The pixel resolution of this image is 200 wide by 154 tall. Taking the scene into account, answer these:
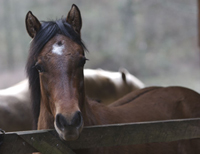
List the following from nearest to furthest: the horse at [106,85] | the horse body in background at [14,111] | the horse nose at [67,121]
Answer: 1. the horse nose at [67,121]
2. the horse body in background at [14,111]
3. the horse at [106,85]

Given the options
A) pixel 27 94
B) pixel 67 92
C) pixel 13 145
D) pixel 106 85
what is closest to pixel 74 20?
pixel 67 92

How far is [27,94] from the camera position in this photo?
467 centimetres

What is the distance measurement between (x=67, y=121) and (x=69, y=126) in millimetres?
35

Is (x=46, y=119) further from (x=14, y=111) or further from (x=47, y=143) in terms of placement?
(x=14, y=111)

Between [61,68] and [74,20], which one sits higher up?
[74,20]

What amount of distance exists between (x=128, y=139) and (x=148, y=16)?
65.8ft

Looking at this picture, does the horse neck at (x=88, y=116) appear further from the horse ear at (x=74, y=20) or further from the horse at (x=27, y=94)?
the horse at (x=27, y=94)

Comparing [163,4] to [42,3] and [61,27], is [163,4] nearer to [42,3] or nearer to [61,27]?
[42,3]

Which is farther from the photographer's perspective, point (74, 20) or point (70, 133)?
point (74, 20)

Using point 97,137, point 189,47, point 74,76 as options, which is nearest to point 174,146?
point 97,137

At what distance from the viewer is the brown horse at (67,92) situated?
6.01 feet

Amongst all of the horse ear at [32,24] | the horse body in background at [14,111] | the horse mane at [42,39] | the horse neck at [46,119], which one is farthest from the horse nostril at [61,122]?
the horse body in background at [14,111]

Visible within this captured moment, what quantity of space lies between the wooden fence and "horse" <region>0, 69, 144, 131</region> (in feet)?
7.58

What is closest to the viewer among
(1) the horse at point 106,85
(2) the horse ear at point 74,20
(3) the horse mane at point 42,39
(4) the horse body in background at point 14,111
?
(3) the horse mane at point 42,39
